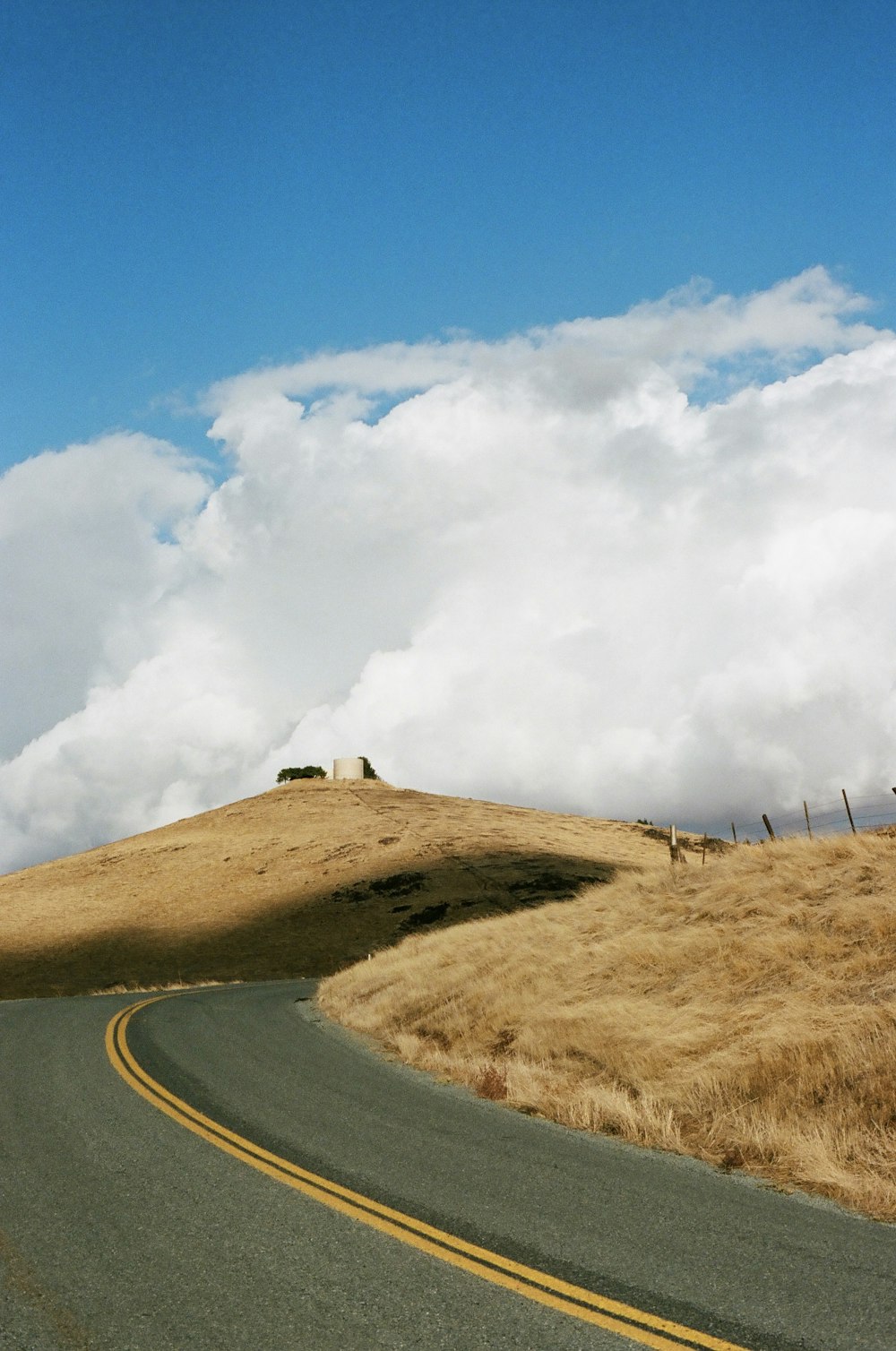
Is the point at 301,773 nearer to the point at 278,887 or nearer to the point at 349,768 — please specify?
the point at 349,768

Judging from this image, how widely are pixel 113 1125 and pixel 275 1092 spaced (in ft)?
7.38

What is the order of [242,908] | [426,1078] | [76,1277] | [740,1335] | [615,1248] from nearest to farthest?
[740,1335] < [76,1277] < [615,1248] < [426,1078] < [242,908]

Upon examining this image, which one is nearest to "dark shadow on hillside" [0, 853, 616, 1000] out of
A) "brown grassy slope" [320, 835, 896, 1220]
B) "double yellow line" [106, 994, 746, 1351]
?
"brown grassy slope" [320, 835, 896, 1220]

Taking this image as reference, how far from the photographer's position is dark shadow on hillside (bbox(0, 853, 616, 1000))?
153ft

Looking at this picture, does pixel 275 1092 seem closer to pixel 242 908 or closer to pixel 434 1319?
pixel 434 1319

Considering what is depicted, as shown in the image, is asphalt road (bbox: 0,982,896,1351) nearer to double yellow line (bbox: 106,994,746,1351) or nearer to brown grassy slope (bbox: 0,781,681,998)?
double yellow line (bbox: 106,994,746,1351)

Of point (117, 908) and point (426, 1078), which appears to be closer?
point (426, 1078)

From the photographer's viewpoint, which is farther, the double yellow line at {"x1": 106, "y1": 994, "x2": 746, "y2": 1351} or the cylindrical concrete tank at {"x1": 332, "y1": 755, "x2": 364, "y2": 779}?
the cylindrical concrete tank at {"x1": 332, "y1": 755, "x2": 364, "y2": 779}

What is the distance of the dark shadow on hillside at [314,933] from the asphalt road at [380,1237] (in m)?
36.7

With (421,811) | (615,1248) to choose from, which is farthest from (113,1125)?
(421,811)

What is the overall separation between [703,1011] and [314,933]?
42.0 metres

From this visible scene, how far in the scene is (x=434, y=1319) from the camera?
539 cm

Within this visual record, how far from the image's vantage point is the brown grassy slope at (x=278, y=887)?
162 feet

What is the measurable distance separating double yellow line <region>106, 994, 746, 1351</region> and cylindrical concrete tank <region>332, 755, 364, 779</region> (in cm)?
9724
